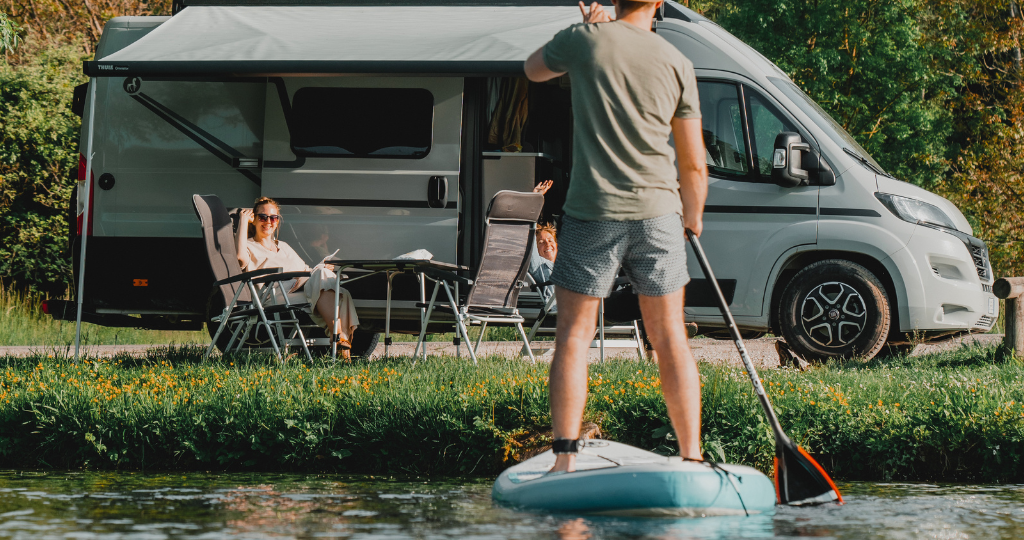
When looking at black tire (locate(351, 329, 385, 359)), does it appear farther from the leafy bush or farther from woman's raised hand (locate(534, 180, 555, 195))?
the leafy bush

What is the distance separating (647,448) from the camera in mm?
5109

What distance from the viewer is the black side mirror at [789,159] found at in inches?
308

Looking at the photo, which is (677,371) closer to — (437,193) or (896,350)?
(437,193)

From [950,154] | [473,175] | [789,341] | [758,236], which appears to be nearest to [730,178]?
[758,236]

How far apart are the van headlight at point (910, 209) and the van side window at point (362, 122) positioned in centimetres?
328

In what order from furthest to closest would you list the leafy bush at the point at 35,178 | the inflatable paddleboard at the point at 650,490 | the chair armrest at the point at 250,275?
the leafy bush at the point at 35,178
the chair armrest at the point at 250,275
the inflatable paddleboard at the point at 650,490

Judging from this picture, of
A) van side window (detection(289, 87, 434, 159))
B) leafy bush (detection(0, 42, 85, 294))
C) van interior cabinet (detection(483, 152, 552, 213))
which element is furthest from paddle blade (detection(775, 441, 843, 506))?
leafy bush (detection(0, 42, 85, 294))

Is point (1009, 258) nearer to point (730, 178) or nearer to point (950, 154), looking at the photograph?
point (950, 154)

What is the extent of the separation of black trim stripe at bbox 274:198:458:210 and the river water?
378 cm

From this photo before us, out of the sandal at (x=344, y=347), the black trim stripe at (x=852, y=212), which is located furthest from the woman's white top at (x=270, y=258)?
the black trim stripe at (x=852, y=212)

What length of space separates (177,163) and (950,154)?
66.3 feet

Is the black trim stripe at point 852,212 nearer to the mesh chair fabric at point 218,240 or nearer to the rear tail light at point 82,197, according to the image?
the mesh chair fabric at point 218,240

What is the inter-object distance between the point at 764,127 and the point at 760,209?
0.59 metres

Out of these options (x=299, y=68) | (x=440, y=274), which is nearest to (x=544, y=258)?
(x=440, y=274)
